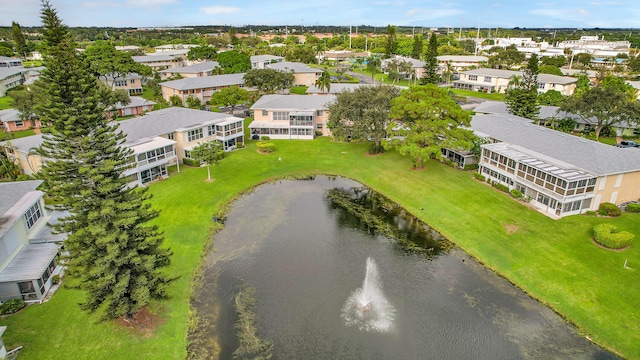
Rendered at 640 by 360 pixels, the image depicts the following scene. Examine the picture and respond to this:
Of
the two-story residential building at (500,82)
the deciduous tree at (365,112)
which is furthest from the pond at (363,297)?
the two-story residential building at (500,82)

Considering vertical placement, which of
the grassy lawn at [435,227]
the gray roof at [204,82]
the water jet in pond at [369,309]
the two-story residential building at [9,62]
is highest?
the two-story residential building at [9,62]

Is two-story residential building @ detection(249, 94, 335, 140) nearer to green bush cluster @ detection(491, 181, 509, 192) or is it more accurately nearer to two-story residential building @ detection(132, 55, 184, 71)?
green bush cluster @ detection(491, 181, 509, 192)

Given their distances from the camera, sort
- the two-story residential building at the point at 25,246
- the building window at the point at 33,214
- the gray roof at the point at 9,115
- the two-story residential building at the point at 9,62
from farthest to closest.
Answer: the two-story residential building at the point at 9,62
the gray roof at the point at 9,115
the building window at the point at 33,214
the two-story residential building at the point at 25,246

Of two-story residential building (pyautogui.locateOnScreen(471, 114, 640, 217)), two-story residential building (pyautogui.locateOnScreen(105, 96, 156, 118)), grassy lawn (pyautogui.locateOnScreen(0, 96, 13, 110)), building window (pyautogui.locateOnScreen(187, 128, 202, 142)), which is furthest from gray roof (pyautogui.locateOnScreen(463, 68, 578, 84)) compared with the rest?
grassy lawn (pyautogui.locateOnScreen(0, 96, 13, 110))

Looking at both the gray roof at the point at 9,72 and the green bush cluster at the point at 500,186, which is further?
the gray roof at the point at 9,72

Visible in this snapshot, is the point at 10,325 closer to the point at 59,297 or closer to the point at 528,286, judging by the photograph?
the point at 59,297

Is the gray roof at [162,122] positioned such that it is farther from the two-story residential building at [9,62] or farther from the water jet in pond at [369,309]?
the two-story residential building at [9,62]

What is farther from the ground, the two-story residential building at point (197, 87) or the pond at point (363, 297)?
the two-story residential building at point (197, 87)
